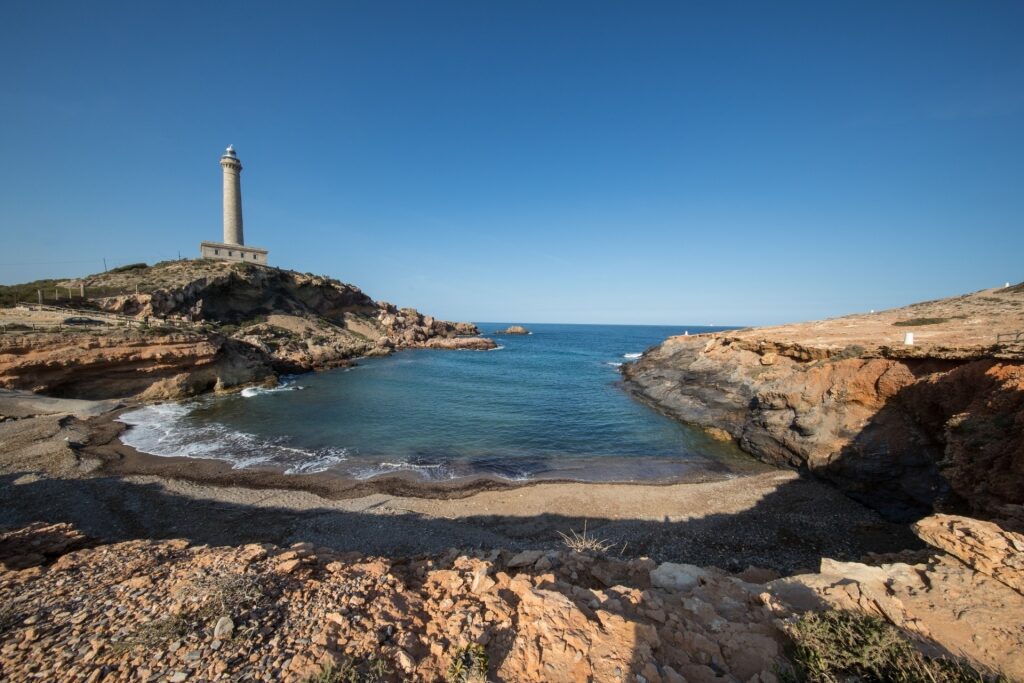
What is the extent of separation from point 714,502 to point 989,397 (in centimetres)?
760

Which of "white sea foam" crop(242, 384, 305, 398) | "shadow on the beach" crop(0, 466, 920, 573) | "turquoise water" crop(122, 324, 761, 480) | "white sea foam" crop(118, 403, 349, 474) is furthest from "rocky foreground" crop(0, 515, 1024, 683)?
"white sea foam" crop(242, 384, 305, 398)

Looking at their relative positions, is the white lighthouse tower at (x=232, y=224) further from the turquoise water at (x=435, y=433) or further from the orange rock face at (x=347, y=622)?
the orange rock face at (x=347, y=622)

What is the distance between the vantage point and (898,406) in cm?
1396

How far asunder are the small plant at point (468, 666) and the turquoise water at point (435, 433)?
12.1 meters

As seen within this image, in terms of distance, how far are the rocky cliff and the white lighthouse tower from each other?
66.8m

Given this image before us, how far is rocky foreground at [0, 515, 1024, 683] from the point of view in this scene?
12.7ft

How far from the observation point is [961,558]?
5535 mm

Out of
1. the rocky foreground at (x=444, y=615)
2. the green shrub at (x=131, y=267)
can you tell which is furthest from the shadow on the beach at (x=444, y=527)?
the green shrub at (x=131, y=267)

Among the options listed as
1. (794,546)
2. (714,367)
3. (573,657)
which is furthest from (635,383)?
(573,657)

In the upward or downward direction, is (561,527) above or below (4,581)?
below

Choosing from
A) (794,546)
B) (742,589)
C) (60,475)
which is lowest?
(794,546)

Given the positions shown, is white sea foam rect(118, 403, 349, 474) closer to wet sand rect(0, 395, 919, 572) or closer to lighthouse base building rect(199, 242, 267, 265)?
wet sand rect(0, 395, 919, 572)

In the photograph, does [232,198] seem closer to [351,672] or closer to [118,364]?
[118,364]

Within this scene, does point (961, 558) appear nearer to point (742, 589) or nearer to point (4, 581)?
point (742, 589)
